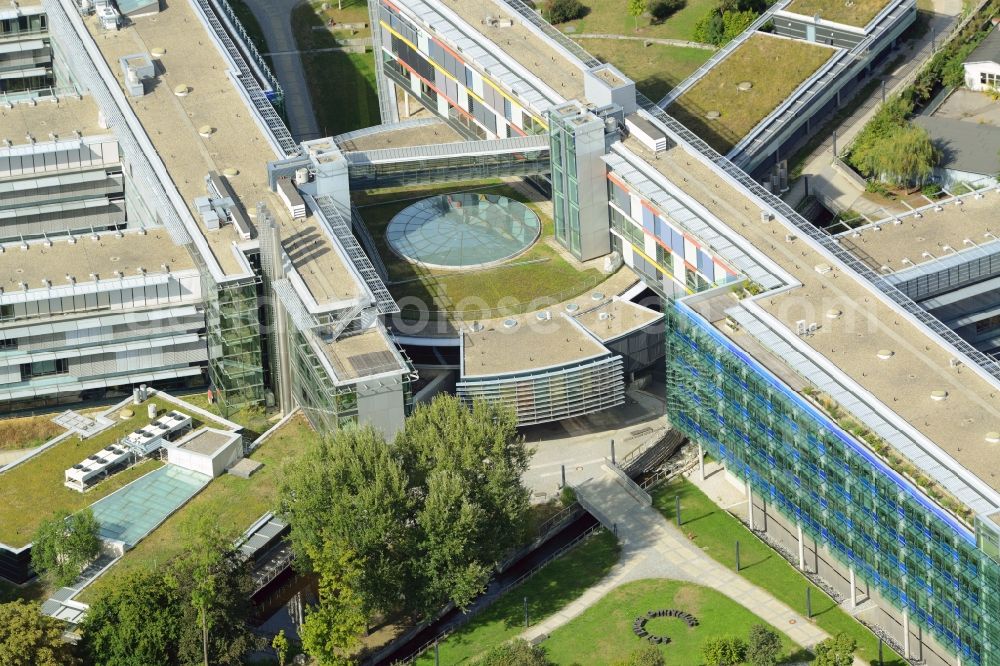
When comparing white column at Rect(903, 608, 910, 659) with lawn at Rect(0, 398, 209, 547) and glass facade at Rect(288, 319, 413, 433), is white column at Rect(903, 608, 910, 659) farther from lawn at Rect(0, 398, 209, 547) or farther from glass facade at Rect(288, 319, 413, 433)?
lawn at Rect(0, 398, 209, 547)

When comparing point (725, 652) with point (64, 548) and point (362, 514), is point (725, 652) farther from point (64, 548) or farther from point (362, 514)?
point (64, 548)

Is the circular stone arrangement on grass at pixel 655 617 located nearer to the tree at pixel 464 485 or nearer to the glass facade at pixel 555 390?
the tree at pixel 464 485


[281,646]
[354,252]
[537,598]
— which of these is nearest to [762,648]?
[537,598]

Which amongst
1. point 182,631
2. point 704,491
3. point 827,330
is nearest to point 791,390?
point 827,330

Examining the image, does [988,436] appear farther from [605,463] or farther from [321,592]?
[321,592]

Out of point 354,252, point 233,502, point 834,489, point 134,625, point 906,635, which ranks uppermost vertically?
point 354,252

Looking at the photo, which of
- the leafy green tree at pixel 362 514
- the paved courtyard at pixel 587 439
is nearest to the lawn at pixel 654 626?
the leafy green tree at pixel 362 514
